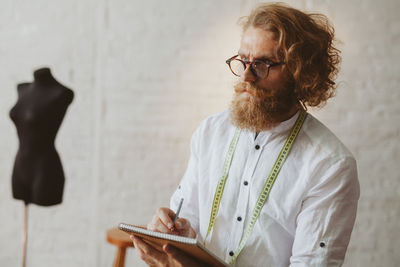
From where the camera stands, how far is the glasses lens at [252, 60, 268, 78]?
1788mm

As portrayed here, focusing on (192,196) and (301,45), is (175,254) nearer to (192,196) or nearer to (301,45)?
(192,196)

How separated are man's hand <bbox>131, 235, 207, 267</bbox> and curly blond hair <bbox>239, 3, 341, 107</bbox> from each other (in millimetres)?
812

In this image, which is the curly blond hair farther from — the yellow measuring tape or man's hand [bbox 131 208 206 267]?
man's hand [bbox 131 208 206 267]

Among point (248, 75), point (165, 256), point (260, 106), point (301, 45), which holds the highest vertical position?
point (301, 45)

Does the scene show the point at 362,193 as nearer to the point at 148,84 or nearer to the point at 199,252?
the point at 148,84

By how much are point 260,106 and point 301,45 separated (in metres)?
0.29

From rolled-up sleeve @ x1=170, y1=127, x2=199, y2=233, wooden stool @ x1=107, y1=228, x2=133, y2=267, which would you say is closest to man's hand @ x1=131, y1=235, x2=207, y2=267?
rolled-up sleeve @ x1=170, y1=127, x2=199, y2=233

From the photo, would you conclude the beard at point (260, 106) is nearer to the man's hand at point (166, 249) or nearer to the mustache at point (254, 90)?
the mustache at point (254, 90)

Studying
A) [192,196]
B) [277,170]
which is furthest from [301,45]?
[192,196]

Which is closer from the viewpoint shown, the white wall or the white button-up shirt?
the white button-up shirt

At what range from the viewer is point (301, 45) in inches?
70.9

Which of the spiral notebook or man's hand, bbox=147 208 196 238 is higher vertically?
the spiral notebook

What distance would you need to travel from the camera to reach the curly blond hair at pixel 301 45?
1.79m

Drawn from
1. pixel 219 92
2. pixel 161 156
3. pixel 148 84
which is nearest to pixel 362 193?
pixel 219 92
